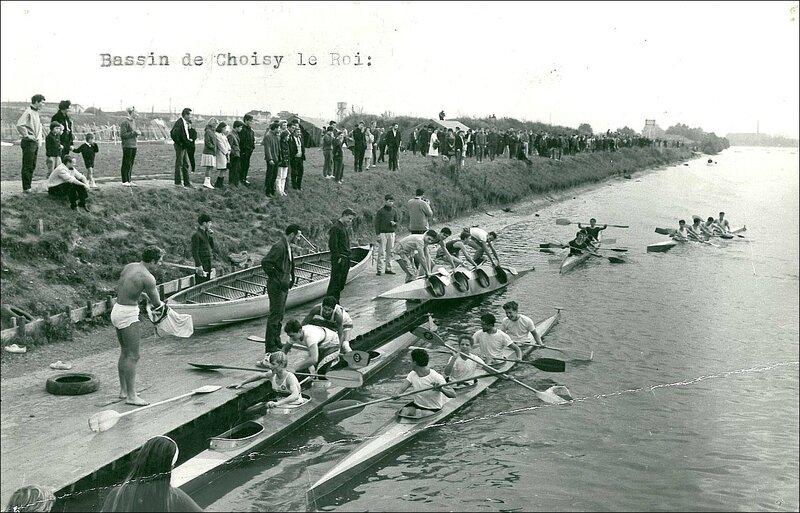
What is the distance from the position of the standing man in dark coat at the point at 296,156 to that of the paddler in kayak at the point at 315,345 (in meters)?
11.1

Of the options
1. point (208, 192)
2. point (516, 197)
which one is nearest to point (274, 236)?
point (208, 192)

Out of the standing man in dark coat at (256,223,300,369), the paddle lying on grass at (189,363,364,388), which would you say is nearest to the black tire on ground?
the paddle lying on grass at (189,363,364,388)

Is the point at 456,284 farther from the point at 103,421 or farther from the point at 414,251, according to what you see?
the point at 103,421

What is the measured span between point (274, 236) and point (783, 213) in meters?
34.6

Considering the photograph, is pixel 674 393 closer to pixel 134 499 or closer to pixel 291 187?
pixel 134 499

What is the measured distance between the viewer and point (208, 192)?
2036 cm

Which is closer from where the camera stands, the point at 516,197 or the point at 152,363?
the point at 152,363

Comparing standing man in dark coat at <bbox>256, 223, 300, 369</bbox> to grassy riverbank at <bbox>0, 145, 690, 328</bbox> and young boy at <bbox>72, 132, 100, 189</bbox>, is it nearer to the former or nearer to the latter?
grassy riverbank at <bbox>0, 145, 690, 328</bbox>

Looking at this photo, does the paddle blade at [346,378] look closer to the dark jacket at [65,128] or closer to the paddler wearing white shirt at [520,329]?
the paddler wearing white shirt at [520,329]

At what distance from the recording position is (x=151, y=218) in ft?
58.6

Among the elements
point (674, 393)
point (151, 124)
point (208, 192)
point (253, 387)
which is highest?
point (151, 124)

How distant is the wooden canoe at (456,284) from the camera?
17.2 m

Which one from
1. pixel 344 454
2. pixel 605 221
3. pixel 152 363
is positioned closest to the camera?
pixel 344 454

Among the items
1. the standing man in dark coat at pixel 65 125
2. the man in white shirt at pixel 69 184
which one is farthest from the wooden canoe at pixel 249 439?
the standing man in dark coat at pixel 65 125
